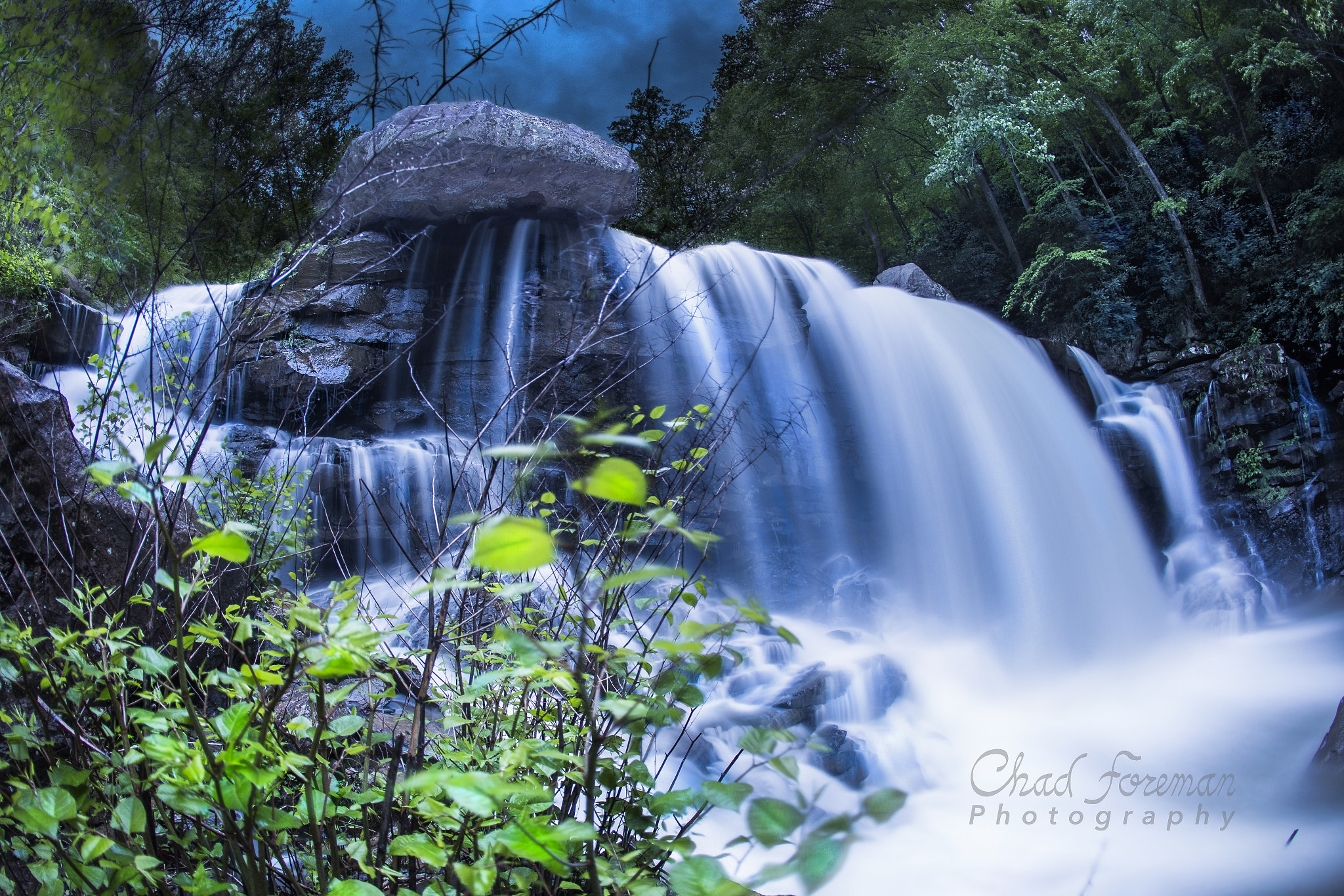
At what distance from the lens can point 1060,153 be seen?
13.8 metres

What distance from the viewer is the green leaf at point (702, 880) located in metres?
0.63

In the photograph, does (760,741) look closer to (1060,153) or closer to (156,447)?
(156,447)

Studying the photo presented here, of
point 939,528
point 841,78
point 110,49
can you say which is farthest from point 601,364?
point 841,78

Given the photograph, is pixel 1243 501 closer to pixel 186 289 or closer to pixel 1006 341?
pixel 1006 341

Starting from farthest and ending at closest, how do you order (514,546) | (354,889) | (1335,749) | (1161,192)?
(1161,192) < (1335,749) < (354,889) < (514,546)

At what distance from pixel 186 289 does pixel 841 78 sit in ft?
41.1

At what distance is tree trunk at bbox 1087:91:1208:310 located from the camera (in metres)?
10.9

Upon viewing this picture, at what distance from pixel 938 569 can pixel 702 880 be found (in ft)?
24.6

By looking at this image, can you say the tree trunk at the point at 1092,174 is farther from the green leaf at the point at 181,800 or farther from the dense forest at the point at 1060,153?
the green leaf at the point at 181,800

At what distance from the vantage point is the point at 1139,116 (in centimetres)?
1263

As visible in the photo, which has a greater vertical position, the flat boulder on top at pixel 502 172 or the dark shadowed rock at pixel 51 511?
the flat boulder on top at pixel 502 172

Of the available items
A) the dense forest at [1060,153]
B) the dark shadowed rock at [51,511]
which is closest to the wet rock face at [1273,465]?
the dense forest at [1060,153]

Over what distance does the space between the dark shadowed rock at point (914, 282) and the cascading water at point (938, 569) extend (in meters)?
2.64
